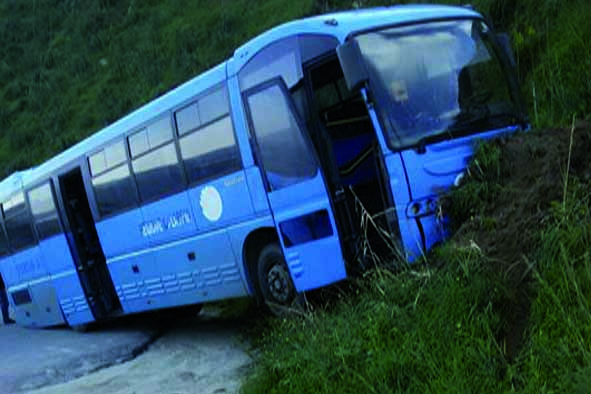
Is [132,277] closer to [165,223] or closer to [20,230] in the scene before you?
[165,223]

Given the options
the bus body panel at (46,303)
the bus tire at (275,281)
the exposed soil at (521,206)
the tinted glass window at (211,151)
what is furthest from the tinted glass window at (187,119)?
the bus body panel at (46,303)

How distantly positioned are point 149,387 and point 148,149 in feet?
12.9

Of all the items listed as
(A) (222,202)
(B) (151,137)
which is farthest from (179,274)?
(B) (151,137)

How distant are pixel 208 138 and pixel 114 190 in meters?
3.22

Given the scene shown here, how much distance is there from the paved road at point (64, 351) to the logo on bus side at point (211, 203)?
110 inches

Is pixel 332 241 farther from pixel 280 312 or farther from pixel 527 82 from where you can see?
pixel 527 82

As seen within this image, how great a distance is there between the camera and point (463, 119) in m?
7.74

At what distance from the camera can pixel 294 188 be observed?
8445 millimetres

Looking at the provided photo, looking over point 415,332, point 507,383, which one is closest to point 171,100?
point 415,332

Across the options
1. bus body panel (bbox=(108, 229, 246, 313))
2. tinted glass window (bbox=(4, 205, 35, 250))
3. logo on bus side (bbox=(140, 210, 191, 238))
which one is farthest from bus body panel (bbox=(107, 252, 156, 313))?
tinted glass window (bbox=(4, 205, 35, 250))

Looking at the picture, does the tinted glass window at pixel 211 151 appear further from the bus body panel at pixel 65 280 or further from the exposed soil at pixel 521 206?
the bus body panel at pixel 65 280

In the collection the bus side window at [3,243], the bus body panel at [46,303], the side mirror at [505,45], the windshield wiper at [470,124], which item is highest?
the side mirror at [505,45]

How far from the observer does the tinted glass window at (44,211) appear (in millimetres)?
14992

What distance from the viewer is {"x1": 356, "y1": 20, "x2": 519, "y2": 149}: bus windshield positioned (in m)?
7.55
